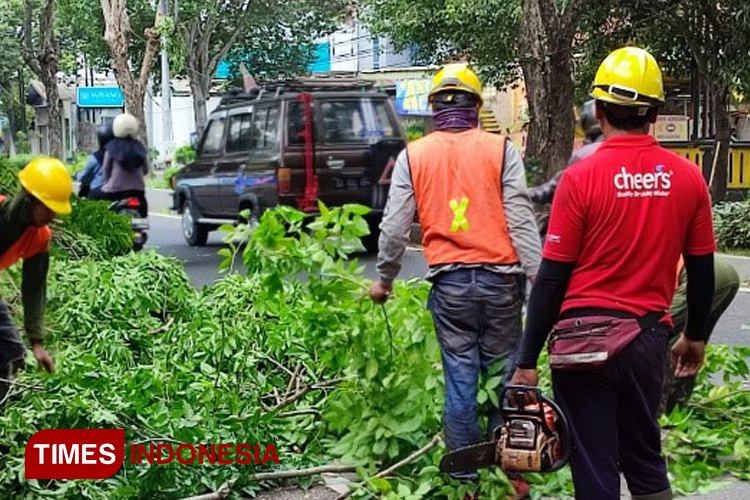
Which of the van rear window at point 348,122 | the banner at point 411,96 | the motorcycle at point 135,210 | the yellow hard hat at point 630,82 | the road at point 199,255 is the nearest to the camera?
the yellow hard hat at point 630,82

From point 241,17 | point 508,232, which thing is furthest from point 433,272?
point 241,17

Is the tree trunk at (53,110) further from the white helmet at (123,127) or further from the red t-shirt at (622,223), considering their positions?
the red t-shirt at (622,223)

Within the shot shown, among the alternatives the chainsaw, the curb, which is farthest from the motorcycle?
the chainsaw

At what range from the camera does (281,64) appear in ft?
130

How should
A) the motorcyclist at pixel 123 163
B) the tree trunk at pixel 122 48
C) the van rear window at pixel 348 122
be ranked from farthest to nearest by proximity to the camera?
the tree trunk at pixel 122 48
the van rear window at pixel 348 122
the motorcyclist at pixel 123 163

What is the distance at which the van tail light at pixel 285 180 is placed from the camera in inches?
591

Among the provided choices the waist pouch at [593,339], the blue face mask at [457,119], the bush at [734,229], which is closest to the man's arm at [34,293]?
the blue face mask at [457,119]

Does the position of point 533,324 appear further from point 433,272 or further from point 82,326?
point 82,326

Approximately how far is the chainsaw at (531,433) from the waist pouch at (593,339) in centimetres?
22

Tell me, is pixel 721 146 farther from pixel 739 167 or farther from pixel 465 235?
pixel 465 235

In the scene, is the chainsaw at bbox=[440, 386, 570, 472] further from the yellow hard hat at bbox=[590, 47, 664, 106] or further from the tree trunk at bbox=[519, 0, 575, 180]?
the tree trunk at bbox=[519, 0, 575, 180]

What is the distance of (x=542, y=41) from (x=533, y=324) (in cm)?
1063

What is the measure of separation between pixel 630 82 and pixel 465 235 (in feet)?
4.17

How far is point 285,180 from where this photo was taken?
15.0 m
